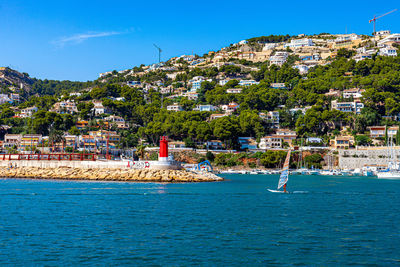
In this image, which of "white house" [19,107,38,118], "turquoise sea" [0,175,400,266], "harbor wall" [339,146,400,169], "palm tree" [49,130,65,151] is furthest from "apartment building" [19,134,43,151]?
"turquoise sea" [0,175,400,266]

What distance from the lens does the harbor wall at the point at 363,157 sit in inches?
3445

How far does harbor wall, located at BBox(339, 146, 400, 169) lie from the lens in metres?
87.5

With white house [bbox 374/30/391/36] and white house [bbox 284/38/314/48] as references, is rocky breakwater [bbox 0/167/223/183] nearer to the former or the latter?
white house [bbox 284/38/314/48]

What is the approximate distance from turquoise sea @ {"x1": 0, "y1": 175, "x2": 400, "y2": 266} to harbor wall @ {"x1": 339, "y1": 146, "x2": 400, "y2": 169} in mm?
56869

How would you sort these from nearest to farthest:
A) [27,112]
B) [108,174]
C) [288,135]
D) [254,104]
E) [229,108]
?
1. [108,174]
2. [288,135]
3. [254,104]
4. [229,108]
5. [27,112]

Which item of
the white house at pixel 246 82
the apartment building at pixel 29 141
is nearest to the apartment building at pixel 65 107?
the apartment building at pixel 29 141

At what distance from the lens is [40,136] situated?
360ft

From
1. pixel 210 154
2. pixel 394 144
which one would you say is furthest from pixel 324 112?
pixel 210 154

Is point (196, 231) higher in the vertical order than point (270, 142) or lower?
lower

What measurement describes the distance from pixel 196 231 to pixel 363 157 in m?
75.9

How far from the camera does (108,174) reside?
175 ft

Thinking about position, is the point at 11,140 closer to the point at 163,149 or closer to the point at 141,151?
the point at 141,151

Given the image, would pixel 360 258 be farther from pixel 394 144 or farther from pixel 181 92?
pixel 181 92

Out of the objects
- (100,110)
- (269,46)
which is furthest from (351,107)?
(269,46)
